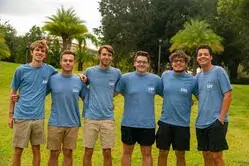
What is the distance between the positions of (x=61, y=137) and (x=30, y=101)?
76 centimetres

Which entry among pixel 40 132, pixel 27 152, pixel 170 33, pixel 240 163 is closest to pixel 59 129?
pixel 40 132

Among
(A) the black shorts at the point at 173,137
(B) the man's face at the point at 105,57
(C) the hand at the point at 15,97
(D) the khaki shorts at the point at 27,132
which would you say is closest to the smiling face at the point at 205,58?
(A) the black shorts at the point at 173,137

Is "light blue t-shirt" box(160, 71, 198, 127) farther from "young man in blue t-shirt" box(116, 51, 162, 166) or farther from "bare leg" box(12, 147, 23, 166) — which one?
"bare leg" box(12, 147, 23, 166)

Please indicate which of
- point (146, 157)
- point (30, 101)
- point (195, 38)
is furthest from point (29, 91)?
point (195, 38)

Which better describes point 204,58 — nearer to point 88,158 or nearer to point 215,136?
point 215,136

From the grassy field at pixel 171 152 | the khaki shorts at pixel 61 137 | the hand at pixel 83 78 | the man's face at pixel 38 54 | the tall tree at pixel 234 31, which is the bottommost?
the grassy field at pixel 171 152

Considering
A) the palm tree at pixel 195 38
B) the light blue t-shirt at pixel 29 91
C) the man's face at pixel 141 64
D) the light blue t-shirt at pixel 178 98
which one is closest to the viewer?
the light blue t-shirt at pixel 29 91

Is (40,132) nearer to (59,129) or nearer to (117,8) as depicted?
(59,129)

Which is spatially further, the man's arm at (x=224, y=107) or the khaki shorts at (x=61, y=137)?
the khaki shorts at (x=61, y=137)

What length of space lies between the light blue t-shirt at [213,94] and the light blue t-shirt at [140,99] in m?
0.83

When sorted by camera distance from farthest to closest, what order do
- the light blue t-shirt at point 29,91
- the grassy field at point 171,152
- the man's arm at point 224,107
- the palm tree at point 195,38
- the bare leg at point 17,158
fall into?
the palm tree at point 195,38 < the grassy field at point 171,152 < the bare leg at point 17,158 < the light blue t-shirt at point 29,91 < the man's arm at point 224,107

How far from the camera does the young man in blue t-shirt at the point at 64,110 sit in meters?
7.64

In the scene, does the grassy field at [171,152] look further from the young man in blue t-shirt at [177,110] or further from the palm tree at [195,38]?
the palm tree at [195,38]

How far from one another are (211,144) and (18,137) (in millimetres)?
2946
